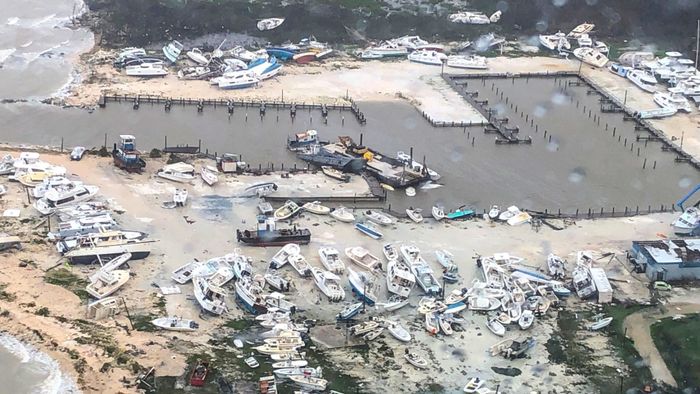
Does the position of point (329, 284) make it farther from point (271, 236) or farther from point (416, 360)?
point (416, 360)

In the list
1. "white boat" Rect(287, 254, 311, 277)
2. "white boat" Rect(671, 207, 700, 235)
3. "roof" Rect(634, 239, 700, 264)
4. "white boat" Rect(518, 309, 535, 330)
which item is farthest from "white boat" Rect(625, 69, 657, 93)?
"white boat" Rect(287, 254, 311, 277)

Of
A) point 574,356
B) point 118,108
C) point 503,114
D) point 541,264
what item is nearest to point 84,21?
point 118,108

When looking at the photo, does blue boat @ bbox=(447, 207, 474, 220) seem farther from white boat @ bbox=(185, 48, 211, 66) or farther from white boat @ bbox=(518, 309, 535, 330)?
white boat @ bbox=(185, 48, 211, 66)

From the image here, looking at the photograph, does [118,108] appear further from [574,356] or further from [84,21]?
[574,356]

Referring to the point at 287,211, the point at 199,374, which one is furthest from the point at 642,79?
the point at 199,374

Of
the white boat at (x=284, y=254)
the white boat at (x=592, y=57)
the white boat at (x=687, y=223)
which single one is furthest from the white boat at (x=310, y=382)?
the white boat at (x=592, y=57)
